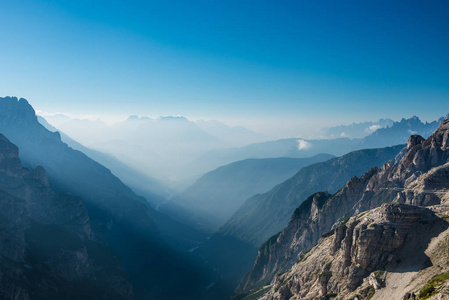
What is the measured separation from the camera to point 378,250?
80750mm

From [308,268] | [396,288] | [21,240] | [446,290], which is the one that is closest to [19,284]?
[21,240]

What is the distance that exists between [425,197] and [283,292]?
196 ft

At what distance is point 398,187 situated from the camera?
471ft

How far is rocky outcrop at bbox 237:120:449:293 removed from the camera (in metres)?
111

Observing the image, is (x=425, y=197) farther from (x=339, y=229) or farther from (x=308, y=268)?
(x=308, y=268)

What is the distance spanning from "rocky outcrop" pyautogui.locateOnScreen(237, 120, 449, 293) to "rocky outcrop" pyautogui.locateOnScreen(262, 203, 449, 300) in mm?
22769

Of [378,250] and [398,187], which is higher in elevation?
[398,187]

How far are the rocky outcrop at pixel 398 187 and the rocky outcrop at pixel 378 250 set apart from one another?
74.7 ft

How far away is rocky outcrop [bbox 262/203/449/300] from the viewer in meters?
75.2

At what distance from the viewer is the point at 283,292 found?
116 metres

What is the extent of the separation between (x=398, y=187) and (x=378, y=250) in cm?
7499

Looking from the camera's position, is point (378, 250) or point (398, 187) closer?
point (378, 250)

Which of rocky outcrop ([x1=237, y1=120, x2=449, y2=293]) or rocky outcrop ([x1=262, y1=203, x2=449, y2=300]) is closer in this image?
rocky outcrop ([x1=262, y1=203, x2=449, y2=300])

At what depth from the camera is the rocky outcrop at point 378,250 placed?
75250 millimetres
